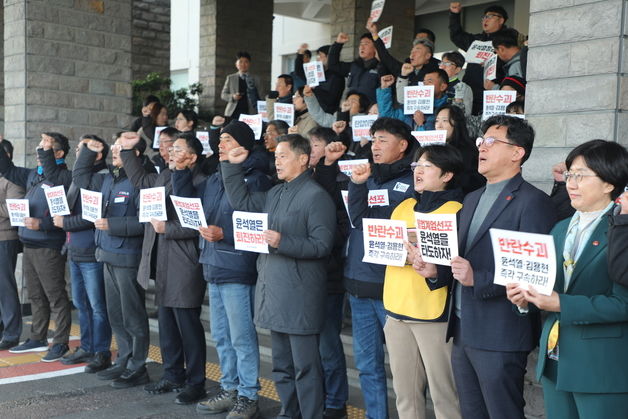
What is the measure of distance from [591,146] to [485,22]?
17.5 ft

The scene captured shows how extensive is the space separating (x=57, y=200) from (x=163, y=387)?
88.0 inches

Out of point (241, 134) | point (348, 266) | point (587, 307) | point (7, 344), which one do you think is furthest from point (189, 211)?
point (7, 344)

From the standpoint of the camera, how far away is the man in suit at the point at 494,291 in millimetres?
3469

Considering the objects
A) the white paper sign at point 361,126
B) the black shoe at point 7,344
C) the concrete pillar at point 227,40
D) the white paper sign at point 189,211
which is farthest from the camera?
the concrete pillar at point 227,40

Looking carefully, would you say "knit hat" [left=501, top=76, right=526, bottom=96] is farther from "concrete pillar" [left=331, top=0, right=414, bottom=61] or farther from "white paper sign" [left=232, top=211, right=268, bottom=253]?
"concrete pillar" [left=331, top=0, right=414, bottom=61]

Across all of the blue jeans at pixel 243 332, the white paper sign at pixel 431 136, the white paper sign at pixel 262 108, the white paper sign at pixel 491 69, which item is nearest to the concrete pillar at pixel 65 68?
the white paper sign at pixel 262 108

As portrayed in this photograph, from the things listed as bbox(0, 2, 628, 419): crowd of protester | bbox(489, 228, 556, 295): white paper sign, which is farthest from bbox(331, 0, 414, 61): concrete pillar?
bbox(489, 228, 556, 295): white paper sign

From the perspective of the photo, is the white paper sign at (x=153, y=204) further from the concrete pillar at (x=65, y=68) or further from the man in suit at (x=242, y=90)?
the man in suit at (x=242, y=90)

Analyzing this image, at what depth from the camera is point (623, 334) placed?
3.06 metres

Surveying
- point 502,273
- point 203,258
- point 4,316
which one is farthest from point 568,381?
point 4,316

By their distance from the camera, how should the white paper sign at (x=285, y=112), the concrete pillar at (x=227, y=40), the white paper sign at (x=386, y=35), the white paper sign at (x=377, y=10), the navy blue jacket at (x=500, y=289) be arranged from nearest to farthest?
1. the navy blue jacket at (x=500, y=289)
2. the white paper sign at (x=285, y=112)
3. the white paper sign at (x=386, y=35)
4. the white paper sign at (x=377, y=10)
5. the concrete pillar at (x=227, y=40)

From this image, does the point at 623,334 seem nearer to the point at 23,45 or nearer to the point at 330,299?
the point at 330,299

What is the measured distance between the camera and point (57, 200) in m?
6.92

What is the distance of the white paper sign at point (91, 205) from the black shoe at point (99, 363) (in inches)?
53.8
